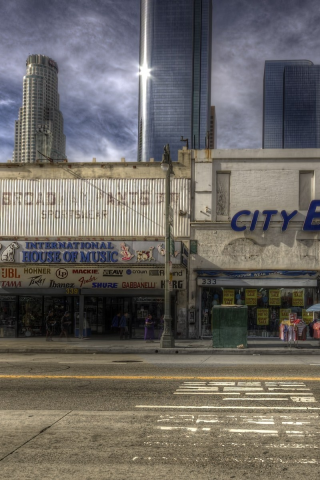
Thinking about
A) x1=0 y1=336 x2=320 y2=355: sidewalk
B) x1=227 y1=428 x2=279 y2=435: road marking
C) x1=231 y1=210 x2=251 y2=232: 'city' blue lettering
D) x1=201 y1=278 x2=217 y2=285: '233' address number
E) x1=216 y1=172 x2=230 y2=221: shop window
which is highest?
x1=216 y1=172 x2=230 y2=221: shop window

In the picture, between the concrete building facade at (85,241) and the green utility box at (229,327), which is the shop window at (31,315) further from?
the green utility box at (229,327)

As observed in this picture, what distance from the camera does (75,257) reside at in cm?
2841

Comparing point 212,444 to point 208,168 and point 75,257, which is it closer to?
point 75,257

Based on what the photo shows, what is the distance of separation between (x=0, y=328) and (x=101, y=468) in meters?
24.6

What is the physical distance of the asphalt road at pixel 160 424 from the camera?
7.14 meters

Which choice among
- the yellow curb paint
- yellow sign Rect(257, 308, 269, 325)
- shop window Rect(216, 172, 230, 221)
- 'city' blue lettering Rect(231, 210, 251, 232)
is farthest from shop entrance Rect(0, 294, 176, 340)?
the yellow curb paint

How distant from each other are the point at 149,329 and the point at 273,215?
29.8 ft

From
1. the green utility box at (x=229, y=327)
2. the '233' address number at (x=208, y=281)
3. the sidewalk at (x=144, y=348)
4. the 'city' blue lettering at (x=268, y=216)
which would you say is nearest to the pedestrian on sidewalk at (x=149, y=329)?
the sidewalk at (x=144, y=348)

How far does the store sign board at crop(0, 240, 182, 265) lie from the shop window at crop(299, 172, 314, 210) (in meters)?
7.53

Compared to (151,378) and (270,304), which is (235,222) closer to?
(270,304)

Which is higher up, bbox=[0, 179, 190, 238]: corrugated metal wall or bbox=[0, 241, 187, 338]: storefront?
bbox=[0, 179, 190, 238]: corrugated metal wall

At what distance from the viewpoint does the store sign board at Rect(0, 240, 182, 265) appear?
28.1 metres

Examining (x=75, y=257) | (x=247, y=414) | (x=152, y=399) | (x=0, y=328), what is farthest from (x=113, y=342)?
(x=247, y=414)

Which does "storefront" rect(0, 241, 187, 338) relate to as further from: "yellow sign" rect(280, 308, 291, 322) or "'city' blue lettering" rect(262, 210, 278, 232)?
"yellow sign" rect(280, 308, 291, 322)
